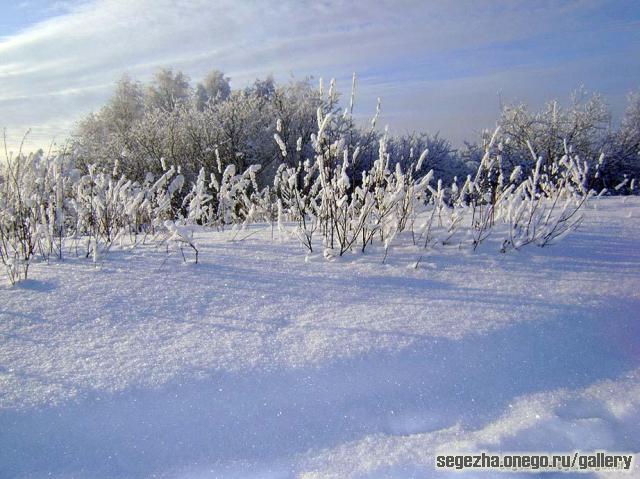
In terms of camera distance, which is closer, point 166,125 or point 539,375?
point 539,375

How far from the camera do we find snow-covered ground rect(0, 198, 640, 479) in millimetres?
1380

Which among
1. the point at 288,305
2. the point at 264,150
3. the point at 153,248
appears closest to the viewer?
the point at 288,305

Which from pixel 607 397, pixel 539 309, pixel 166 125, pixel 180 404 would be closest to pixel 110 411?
pixel 180 404

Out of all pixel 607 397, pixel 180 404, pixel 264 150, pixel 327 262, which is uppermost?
pixel 264 150

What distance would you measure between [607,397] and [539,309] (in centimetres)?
58

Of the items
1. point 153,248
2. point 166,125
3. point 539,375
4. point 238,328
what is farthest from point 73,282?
point 166,125

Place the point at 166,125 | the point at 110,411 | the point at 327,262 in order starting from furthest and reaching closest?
the point at 166,125 → the point at 327,262 → the point at 110,411

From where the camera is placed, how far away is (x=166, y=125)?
17.6m

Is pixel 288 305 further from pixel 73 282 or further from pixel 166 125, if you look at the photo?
pixel 166 125

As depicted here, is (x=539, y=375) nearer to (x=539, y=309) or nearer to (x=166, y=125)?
(x=539, y=309)

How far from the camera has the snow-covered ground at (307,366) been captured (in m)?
1.38

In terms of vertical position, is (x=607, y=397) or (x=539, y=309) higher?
(x=539, y=309)

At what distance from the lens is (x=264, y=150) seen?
62.0 feet

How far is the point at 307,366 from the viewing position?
5.57 ft
